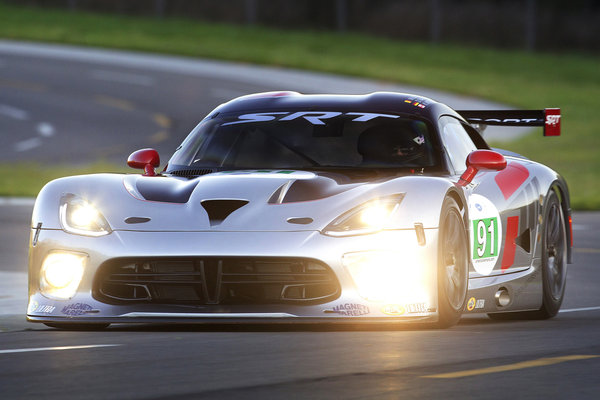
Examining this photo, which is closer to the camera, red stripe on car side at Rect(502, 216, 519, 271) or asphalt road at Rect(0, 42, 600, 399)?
asphalt road at Rect(0, 42, 600, 399)

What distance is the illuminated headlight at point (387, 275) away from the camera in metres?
7.88

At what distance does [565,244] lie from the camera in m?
10.5

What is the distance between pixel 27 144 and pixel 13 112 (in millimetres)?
5912

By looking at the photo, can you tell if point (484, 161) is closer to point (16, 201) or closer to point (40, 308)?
point (40, 308)

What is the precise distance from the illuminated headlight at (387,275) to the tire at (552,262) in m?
2.11

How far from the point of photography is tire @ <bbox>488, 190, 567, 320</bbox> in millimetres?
9875

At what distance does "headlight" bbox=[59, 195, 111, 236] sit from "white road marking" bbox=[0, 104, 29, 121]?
2918 cm

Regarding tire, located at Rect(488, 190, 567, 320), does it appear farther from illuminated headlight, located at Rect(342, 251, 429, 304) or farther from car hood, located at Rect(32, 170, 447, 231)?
illuminated headlight, located at Rect(342, 251, 429, 304)

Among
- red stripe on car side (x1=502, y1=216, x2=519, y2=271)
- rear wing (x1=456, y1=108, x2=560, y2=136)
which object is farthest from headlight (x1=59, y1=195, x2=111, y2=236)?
rear wing (x1=456, y1=108, x2=560, y2=136)

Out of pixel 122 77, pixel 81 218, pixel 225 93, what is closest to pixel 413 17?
pixel 122 77

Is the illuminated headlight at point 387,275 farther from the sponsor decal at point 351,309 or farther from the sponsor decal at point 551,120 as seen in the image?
the sponsor decal at point 551,120

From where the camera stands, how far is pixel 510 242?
945 centimetres

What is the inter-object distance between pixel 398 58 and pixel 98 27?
1133 cm

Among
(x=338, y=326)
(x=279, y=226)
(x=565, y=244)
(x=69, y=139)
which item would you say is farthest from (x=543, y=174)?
(x=69, y=139)
